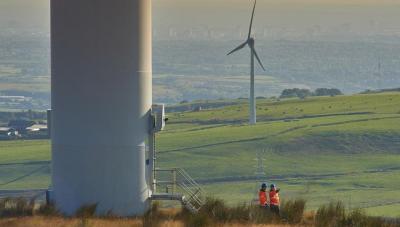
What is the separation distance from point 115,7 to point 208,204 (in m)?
5.69

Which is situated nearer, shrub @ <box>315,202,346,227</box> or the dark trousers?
shrub @ <box>315,202,346,227</box>

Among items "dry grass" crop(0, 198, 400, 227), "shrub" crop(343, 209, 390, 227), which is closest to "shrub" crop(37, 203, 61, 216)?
"dry grass" crop(0, 198, 400, 227)

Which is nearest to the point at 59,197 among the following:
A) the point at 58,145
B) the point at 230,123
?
the point at 58,145

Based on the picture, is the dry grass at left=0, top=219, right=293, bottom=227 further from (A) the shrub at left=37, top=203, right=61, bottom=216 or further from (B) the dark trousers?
(B) the dark trousers

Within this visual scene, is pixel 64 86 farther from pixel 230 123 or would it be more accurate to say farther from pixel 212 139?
pixel 230 123

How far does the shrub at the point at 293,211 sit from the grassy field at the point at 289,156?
269 feet

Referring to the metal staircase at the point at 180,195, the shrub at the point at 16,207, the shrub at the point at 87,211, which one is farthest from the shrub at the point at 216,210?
the shrub at the point at 16,207

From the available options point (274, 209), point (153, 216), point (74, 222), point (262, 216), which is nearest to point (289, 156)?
point (274, 209)

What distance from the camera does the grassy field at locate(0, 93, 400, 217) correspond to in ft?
433

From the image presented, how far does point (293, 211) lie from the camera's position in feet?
110

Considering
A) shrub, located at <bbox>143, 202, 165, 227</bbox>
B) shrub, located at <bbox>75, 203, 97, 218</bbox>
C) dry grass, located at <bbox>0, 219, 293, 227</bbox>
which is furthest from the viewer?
shrub, located at <bbox>75, 203, 97, 218</bbox>

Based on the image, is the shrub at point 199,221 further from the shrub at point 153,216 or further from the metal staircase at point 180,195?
the metal staircase at point 180,195

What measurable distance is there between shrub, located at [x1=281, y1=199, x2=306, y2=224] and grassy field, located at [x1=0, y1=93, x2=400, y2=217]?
269 feet

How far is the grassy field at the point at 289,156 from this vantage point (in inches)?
5197
